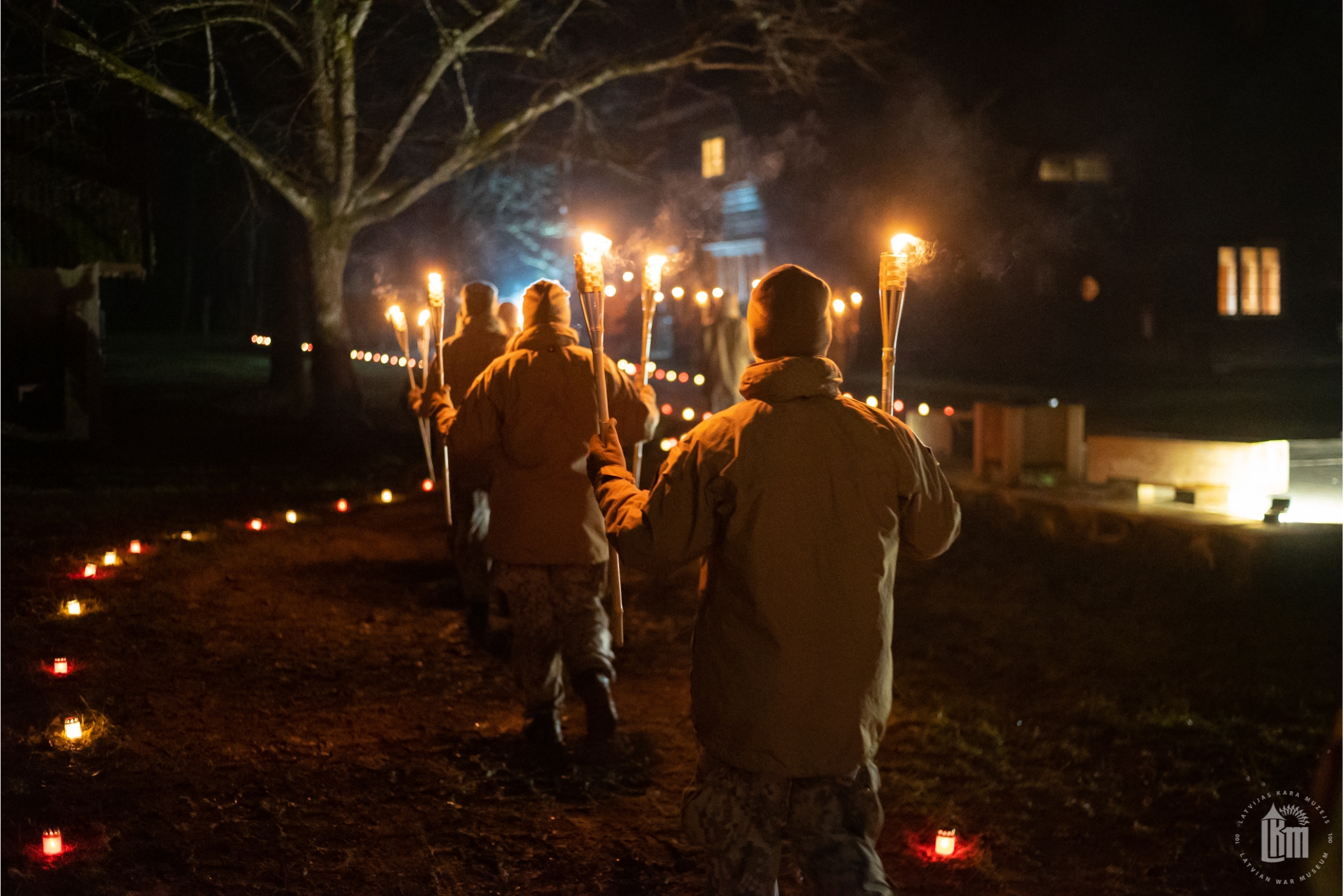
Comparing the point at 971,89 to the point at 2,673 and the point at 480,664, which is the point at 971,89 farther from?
the point at 2,673


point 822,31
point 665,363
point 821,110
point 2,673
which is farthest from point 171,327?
point 2,673

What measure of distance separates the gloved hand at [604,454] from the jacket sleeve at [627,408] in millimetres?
1370

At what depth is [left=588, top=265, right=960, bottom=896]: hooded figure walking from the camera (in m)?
3.16

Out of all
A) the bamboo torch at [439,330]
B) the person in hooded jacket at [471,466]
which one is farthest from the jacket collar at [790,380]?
the bamboo torch at [439,330]

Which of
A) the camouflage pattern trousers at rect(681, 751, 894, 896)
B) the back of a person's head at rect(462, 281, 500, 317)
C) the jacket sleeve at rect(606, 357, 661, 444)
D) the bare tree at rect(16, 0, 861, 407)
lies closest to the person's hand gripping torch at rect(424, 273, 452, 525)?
the back of a person's head at rect(462, 281, 500, 317)

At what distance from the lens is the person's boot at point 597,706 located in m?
5.41

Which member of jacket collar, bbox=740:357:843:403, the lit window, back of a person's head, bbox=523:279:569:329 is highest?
the lit window

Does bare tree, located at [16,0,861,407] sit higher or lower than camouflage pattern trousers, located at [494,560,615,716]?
higher

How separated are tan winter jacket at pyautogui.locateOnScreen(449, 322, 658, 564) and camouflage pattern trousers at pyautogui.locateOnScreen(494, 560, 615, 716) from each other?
0.09 meters

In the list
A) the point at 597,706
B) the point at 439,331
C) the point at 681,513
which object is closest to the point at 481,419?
the point at 597,706

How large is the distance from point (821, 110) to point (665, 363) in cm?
890

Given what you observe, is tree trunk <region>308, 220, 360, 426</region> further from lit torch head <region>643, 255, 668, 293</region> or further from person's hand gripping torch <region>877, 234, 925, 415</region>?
person's hand gripping torch <region>877, 234, 925, 415</region>

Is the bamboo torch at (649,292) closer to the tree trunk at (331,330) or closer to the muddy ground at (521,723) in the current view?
the muddy ground at (521,723)

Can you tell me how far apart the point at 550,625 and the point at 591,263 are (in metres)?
1.93
